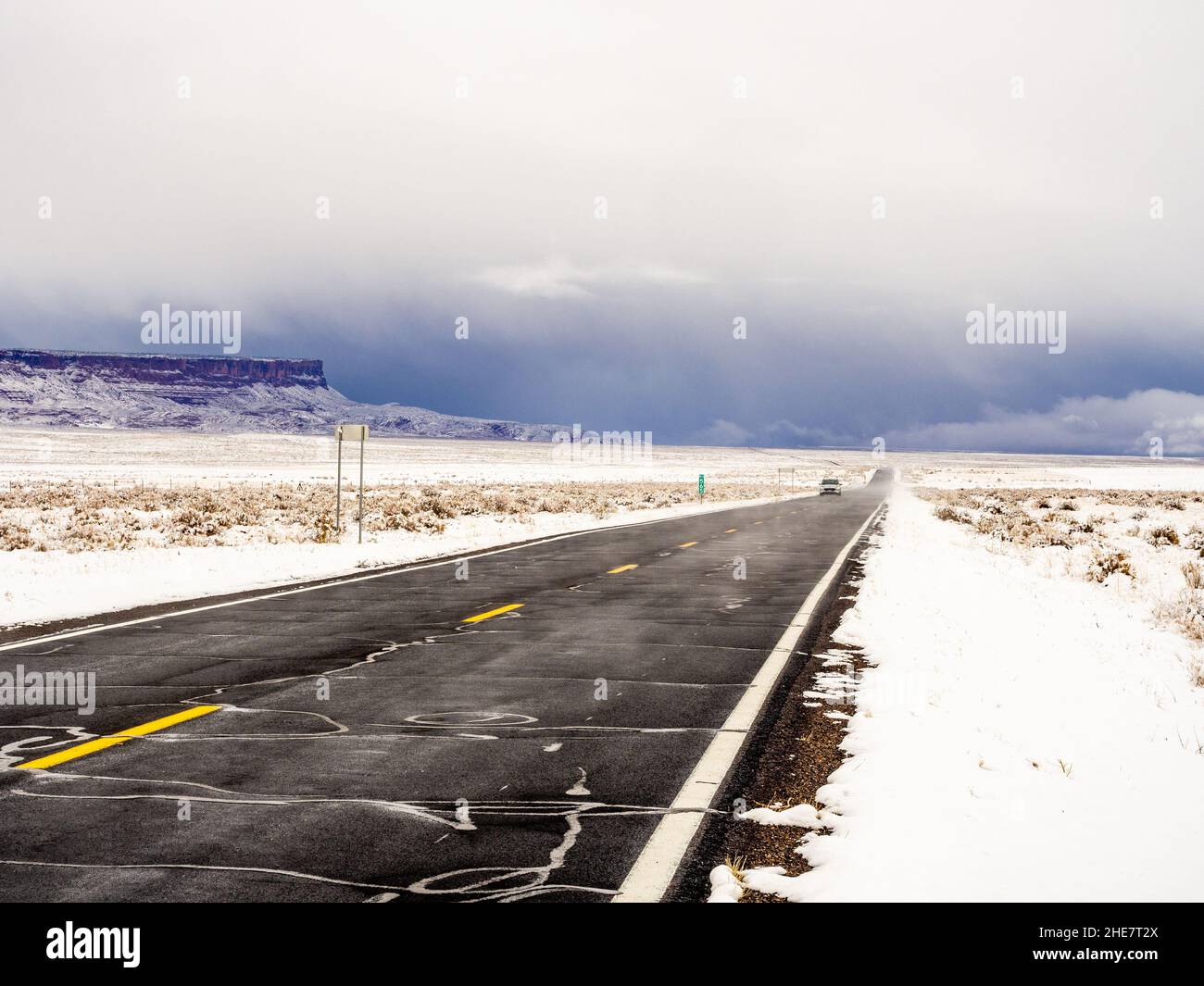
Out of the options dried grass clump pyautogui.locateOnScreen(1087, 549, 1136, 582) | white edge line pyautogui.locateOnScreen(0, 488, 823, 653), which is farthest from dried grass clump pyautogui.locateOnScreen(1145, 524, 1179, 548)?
white edge line pyautogui.locateOnScreen(0, 488, 823, 653)

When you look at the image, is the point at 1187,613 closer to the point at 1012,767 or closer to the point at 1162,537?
the point at 1012,767

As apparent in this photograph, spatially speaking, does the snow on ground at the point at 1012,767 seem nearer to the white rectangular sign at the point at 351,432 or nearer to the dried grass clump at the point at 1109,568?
the dried grass clump at the point at 1109,568

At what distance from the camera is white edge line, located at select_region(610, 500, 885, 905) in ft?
14.3

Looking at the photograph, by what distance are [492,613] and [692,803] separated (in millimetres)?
8005

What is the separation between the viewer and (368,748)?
660 centimetres

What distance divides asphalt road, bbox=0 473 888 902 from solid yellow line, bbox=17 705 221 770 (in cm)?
3

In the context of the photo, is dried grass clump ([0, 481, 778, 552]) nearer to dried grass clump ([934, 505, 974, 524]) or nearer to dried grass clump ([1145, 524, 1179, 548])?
dried grass clump ([934, 505, 974, 524])

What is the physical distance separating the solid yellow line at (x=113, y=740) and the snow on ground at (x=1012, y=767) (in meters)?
4.33

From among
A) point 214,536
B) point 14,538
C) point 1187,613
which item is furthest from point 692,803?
point 214,536

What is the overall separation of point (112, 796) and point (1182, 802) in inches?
227

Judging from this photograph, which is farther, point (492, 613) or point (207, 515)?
point (207, 515)
